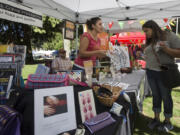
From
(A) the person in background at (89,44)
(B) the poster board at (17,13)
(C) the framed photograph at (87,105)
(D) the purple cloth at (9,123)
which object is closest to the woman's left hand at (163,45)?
(A) the person in background at (89,44)

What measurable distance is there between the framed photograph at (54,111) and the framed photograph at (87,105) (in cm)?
7

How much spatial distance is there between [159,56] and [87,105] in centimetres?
118

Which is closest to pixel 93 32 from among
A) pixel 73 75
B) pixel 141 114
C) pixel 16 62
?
pixel 73 75

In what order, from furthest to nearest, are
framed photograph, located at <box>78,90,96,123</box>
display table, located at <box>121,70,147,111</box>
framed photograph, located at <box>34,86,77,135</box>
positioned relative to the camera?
display table, located at <box>121,70,147,111</box> < framed photograph, located at <box>78,90,96,123</box> < framed photograph, located at <box>34,86,77,135</box>

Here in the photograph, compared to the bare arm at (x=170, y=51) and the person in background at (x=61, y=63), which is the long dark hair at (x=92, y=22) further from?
the person in background at (x=61, y=63)

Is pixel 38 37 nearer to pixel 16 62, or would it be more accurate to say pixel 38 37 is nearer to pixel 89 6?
pixel 89 6

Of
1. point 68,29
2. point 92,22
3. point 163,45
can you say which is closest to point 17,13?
point 92,22

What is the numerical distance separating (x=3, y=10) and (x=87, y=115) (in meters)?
2.01

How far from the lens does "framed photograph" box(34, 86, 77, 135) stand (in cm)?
70

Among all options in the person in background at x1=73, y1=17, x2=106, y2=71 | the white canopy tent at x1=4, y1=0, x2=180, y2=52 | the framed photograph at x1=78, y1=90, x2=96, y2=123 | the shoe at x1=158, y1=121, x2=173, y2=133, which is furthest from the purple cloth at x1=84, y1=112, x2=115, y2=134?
the white canopy tent at x1=4, y1=0, x2=180, y2=52

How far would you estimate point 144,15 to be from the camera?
11.1ft

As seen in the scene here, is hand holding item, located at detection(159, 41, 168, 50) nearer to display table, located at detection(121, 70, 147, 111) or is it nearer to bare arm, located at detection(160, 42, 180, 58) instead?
bare arm, located at detection(160, 42, 180, 58)

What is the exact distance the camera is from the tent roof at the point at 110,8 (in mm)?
2930

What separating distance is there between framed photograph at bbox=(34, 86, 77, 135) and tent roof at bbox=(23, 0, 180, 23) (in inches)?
93.8
